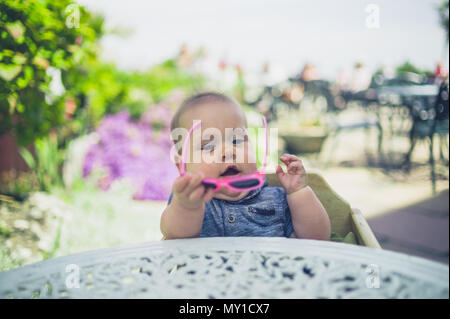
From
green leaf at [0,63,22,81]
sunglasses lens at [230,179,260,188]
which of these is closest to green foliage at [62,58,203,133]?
green leaf at [0,63,22,81]

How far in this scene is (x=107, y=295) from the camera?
754 millimetres

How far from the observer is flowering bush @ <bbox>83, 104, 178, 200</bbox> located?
3.46m

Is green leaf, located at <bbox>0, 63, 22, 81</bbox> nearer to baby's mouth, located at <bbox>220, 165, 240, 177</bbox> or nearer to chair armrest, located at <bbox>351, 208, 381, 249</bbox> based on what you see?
baby's mouth, located at <bbox>220, 165, 240, 177</bbox>

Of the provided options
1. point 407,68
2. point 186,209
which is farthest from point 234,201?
point 407,68

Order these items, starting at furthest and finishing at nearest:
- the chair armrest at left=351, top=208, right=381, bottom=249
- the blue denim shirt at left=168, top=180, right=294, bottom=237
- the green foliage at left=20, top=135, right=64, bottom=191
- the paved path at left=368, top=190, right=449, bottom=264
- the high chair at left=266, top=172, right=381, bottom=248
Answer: the green foliage at left=20, top=135, right=64, bottom=191
the paved path at left=368, top=190, right=449, bottom=264
the high chair at left=266, top=172, right=381, bottom=248
the blue denim shirt at left=168, top=180, right=294, bottom=237
the chair armrest at left=351, top=208, right=381, bottom=249

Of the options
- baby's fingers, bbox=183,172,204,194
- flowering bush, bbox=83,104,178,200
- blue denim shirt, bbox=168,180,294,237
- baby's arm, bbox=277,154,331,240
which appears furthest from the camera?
flowering bush, bbox=83,104,178,200

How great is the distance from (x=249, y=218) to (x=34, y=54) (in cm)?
131

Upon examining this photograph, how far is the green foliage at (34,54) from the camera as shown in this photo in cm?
160

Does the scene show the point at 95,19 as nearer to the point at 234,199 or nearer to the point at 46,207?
the point at 46,207

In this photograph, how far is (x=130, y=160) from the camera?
3512mm

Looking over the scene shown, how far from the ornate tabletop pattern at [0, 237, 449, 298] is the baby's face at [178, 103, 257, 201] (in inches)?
10.5

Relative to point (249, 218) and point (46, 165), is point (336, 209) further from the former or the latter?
point (46, 165)
